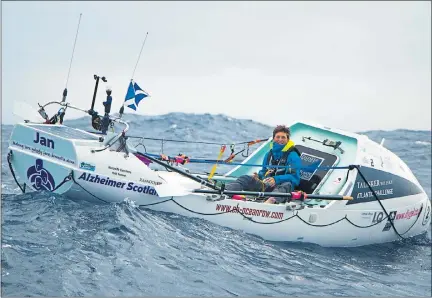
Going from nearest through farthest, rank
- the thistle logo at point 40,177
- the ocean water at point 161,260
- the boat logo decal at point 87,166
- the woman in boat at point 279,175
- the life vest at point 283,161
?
the ocean water at point 161,260
the boat logo decal at point 87,166
the thistle logo at point 40,177
the woman in boat at point 279,175
the life vest at point 283,161

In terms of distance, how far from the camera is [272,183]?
10047 millimetres

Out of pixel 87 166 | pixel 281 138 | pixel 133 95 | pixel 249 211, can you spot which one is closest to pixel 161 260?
pixel 87 166

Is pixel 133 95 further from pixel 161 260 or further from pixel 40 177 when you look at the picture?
pixel 161 260

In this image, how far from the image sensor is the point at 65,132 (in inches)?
357

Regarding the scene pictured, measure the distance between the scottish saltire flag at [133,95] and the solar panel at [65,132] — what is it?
0.81m

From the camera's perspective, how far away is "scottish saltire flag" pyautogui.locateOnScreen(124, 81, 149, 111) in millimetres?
9008

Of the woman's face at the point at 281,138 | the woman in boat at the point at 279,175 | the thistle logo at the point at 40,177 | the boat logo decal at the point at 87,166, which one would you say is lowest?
the thistle logo at the point at 40,177

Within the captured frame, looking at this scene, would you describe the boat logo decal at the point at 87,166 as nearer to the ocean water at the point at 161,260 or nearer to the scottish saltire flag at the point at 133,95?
the ocean water at the point at 161,260

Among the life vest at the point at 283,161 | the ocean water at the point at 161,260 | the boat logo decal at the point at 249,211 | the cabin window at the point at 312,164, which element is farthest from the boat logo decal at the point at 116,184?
the cabin window at the point at 312,164

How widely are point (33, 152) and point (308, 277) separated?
4952 millimetres

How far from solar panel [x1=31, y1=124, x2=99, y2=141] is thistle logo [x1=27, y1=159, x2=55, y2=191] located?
0.56 m

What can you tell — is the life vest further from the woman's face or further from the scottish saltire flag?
the scottish saltire flag

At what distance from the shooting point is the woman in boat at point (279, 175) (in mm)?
10062

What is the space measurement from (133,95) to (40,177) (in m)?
2.10
